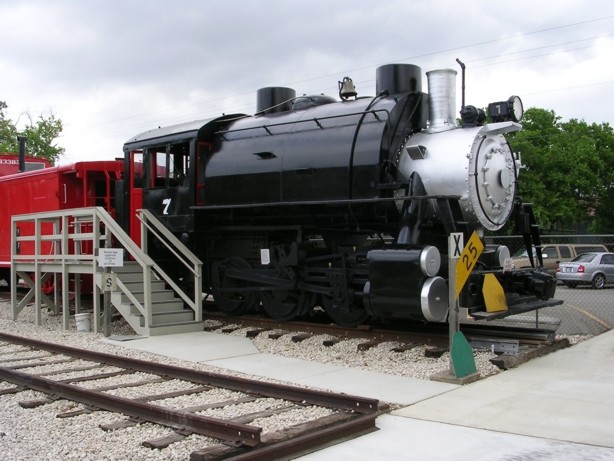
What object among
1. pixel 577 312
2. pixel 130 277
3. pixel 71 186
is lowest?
pixel 577 312

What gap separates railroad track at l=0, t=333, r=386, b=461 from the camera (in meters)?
4.55

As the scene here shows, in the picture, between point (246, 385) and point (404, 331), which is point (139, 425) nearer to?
point (246, 385)

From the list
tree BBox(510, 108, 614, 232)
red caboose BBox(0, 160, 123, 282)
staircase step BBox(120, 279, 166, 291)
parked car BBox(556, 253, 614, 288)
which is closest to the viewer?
staircase step BBox(120, 279, 166, 291)

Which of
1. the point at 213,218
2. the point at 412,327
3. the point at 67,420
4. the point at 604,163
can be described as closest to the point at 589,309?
the point at 412,327

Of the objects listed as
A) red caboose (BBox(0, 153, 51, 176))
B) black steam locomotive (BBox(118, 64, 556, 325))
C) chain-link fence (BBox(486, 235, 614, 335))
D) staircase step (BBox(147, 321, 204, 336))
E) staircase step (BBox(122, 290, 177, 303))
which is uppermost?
red caboose (BBox(0, 153, 51, 176))

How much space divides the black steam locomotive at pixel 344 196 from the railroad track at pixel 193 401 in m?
2.30

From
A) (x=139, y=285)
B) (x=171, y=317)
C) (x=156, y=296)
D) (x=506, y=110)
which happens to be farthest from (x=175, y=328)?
(x=506, y=110)

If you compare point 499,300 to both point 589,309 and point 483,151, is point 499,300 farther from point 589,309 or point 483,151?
point 589,309

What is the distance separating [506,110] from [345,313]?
382 centimetres

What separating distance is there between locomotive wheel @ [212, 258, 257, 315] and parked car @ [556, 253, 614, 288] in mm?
14424

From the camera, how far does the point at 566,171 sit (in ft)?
133

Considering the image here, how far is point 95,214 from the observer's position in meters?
10.7

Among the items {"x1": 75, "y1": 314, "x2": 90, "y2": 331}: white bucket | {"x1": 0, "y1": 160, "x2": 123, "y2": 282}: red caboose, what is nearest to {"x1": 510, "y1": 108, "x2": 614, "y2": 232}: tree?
{"x1": 0, "y1": 160, "x2": 123, "y2": 282}: red caboose

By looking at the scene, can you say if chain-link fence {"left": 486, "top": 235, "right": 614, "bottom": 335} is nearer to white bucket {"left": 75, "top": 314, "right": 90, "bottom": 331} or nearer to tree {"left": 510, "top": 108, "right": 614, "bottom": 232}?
white bucket {"left": 75, "top": 314, "right": 90, "bottom": 331}
